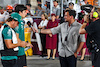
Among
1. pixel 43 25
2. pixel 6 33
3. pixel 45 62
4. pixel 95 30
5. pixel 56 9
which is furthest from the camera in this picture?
pixel 56 9

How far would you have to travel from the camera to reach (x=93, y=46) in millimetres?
3359

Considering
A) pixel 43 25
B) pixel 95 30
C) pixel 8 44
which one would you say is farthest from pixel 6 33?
pixel 43 25

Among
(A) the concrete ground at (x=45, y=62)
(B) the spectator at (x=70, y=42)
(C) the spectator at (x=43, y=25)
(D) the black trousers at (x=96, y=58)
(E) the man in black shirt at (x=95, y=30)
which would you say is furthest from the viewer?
(C) the spectator at (x=43, y=25)

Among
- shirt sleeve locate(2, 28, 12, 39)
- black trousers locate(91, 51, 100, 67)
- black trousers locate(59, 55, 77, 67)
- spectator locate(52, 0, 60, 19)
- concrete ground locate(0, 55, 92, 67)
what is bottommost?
concrete ground locate(0, 55, 92, 67)

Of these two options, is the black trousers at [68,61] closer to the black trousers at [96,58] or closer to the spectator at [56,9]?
the black trousers at [96,58]

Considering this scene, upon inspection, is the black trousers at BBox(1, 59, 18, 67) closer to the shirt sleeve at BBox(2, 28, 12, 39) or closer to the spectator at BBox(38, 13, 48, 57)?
the shirt sleeve at BBox(2, 28, 12, 39)

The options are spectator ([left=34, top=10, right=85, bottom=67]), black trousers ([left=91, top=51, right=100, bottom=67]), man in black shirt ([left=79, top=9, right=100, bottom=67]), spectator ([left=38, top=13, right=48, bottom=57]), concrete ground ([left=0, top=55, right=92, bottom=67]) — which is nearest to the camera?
man in black shirt ([left=79, top=9, right=100, bottom=67])

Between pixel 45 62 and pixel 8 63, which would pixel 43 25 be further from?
pixel 8 63

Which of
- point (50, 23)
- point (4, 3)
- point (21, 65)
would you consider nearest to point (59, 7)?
point (50, 23)

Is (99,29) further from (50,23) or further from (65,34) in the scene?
(50,23)

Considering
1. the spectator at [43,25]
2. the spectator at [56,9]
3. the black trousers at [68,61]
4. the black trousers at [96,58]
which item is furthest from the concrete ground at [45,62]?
the black trousers at [96,58]

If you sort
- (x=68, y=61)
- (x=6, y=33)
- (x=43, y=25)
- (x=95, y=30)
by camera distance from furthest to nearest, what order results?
1. (x=43, y=25)
2. (x=68, y=61)
3. (x=6, y=33)
4. (x=95, y=30)

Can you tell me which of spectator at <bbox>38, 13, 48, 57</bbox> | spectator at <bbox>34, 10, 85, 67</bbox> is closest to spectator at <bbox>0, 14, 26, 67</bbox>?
spectator at <bbox>34, 10, 85, 67</bbox>

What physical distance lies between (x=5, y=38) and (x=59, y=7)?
5.78 metres
